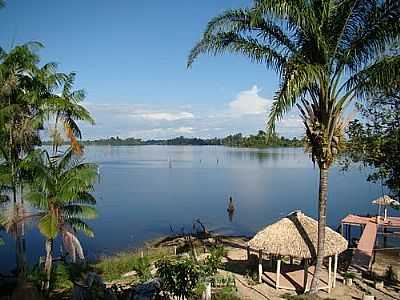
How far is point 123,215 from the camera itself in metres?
36.8

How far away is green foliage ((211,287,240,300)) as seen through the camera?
11.3 metres

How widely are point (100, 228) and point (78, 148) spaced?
19652 millimetres

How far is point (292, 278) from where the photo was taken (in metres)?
14.4

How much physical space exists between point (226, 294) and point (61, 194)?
580cm

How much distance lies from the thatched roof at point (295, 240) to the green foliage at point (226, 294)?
1.94 metres

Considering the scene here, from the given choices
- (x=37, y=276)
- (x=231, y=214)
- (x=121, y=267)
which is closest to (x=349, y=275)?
(x=121, y=267)

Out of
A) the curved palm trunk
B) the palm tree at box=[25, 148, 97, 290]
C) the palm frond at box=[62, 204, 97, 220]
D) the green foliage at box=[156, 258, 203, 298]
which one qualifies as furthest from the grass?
the green foliage at box=[156, 258, 203, 298]

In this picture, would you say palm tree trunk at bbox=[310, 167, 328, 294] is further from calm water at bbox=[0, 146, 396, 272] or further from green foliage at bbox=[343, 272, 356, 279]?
calm water at bbox=[0, 146, 396, 272]

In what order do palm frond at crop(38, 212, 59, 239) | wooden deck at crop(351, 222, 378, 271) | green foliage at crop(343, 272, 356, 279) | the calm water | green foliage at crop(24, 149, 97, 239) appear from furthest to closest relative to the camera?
1. the calm water
2. wooden deck at crop(351, 222, 378, 271)
3. green foliage at crop(343, 272, 356, 279)
4. green foliage at crop(24, 149, 97, 239)
5. palm frond at crop(38, 212, 59, 239)

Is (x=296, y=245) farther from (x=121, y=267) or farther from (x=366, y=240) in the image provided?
(x=366, y=240)

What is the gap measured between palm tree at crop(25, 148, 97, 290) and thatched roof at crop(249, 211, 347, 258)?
586 centimetres

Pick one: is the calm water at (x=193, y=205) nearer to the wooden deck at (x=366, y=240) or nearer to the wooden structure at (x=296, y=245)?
the wooden deck at (x=366, y=240)

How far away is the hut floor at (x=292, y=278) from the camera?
13.6 m

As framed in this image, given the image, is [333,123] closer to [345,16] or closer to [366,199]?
[345,16]
